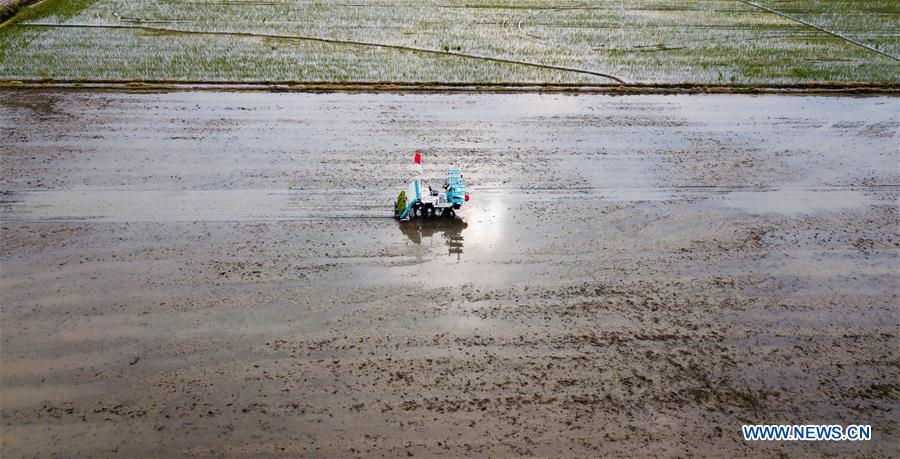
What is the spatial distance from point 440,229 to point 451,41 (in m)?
12.6

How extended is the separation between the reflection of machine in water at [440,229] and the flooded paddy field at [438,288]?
63mm

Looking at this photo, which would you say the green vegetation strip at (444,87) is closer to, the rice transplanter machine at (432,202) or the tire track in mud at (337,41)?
the tire track in mud at (337,41)

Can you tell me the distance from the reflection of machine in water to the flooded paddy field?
0.06m

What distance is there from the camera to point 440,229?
405 inches

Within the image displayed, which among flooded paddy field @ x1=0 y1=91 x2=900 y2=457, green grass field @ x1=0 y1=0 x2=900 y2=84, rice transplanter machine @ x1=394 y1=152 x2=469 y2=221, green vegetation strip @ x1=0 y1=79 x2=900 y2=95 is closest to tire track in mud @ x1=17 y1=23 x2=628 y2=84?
green grass field @ x1=0 y1=0 x2=900 y2=84

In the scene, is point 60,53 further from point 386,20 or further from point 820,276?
point 820,276

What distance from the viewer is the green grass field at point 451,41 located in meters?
18.0

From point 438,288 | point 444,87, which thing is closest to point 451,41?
point 444,87


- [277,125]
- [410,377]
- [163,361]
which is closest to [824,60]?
[277,125]

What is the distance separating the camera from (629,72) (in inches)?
730

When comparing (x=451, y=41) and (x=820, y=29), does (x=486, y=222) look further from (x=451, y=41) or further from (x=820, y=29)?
(x=820, y=29)

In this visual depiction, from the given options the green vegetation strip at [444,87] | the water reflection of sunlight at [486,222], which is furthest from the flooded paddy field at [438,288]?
the green vegetation strip at [444,87]

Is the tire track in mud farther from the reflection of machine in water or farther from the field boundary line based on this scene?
the field boundary line

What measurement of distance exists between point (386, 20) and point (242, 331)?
59.2 ft
